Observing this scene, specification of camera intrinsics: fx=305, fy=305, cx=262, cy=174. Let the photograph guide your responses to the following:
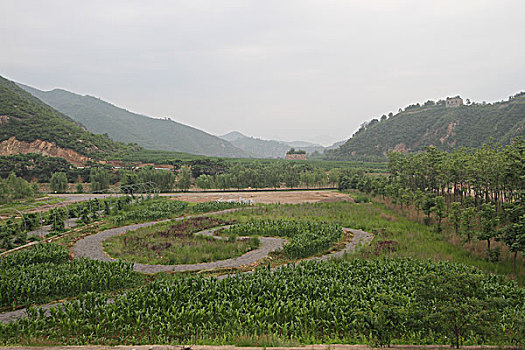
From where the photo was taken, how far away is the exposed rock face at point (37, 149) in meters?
64.7

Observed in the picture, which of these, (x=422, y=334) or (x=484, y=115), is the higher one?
(x=484, y=115)

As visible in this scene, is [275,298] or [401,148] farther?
[401,148]

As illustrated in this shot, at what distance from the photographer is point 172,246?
Answer: 62.5 ft

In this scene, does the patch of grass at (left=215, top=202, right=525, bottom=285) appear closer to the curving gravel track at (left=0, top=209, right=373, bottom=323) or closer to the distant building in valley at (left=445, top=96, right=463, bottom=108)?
the curving gravel track at (left=0, top=209, right=373, bottom=323)

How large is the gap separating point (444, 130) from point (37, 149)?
388 feet

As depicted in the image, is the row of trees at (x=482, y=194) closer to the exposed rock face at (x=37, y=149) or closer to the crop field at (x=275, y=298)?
the crop field at (x=275, y=298)

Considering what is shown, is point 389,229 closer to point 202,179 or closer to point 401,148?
point 202,179

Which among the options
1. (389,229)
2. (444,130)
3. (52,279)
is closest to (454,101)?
(444,130)

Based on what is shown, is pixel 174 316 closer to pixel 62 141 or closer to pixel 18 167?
pixel 18 167

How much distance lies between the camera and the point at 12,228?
64.2ft

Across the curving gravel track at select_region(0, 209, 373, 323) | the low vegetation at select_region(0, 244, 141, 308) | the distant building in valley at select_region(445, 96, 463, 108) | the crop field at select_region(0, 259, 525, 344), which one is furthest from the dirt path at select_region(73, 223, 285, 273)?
the distant building in valley at select_region(445, 96, 463, 108)

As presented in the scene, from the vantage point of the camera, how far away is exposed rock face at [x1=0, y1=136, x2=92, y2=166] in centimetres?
6469

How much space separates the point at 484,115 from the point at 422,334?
11719cm

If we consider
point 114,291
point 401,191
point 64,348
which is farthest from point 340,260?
point 401,191
